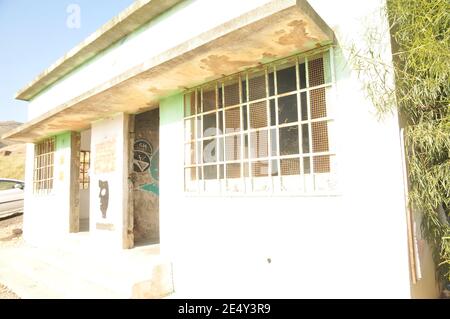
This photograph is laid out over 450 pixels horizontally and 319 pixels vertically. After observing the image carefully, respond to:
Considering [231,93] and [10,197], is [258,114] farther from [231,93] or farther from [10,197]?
[10,197]

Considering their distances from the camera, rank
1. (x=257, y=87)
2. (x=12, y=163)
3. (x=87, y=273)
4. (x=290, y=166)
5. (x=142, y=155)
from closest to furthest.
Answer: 1. (x=290, y=166)
2. (x=257, y=87)
3. (x=87, y=273)
4. (x=142, y=155)
5. (x=12, y=163)

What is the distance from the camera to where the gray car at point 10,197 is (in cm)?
977

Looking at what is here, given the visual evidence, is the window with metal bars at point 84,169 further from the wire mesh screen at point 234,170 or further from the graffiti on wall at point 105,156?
the wire mesh screen at point 234,170

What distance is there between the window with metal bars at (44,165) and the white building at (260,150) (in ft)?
9.03

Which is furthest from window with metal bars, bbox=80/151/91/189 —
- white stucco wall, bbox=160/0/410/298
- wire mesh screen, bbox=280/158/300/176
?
wire mesh screen, bbox=280/158/300/176

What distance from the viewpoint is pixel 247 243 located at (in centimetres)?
335

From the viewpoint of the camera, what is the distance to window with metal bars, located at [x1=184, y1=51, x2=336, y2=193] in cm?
292

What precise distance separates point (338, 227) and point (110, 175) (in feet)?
13.8

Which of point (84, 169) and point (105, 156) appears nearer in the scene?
point (105, 156)

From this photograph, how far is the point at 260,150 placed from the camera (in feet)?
10.9

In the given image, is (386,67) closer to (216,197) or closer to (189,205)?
(216,197)

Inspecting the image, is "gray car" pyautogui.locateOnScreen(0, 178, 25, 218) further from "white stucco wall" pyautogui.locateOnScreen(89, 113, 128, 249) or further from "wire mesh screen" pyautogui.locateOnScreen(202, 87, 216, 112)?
"wire mesh screen" pyautogui.locateOnScreen(202, 87, 216, 112)

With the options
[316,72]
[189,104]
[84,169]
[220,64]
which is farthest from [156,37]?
[84,169]
